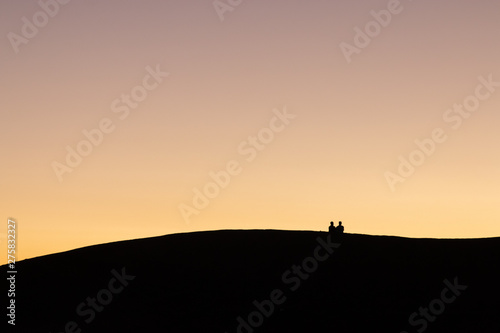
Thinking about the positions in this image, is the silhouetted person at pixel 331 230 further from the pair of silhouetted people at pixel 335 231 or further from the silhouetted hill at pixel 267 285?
the silhouetted hill at pixel 267 285

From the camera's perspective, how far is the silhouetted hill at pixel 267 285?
30750mm

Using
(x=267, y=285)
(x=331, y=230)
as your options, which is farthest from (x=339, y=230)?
(x=267, y=285)

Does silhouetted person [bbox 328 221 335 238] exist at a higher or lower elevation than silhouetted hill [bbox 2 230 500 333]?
higher

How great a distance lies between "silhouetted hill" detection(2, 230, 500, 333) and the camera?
3075cm

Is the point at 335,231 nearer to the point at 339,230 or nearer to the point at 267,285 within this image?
the point at 339,230

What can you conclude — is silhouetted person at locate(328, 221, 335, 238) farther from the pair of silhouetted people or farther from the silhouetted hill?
the silhouetted hill

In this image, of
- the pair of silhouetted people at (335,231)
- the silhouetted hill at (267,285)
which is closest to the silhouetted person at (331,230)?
the pair of silhouetted people at (335,231)

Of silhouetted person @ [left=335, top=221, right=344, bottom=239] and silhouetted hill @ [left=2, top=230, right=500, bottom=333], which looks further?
silhouetted person @ [left=335, top=221, right=344, bottom=239]

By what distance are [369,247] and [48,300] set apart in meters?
16.0

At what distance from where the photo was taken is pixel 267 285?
34.6 metres

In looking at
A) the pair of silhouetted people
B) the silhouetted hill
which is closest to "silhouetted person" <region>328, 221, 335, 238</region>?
the pair of silhouetted people

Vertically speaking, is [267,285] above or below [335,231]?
below

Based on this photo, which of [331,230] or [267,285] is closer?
[267,285]

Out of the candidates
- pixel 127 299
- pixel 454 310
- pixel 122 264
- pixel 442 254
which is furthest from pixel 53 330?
pixel 442 254
